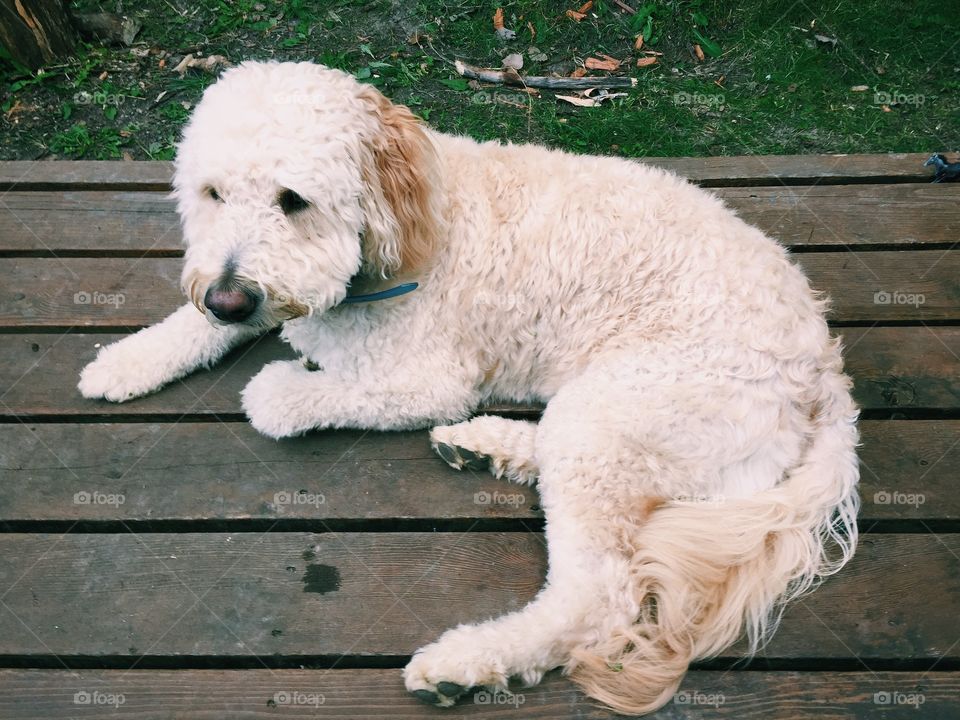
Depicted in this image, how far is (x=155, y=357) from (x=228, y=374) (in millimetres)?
255

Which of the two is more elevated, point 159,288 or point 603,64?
point 603,64

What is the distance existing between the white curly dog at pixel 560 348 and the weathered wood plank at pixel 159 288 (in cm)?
48

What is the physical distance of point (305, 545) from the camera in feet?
7.77

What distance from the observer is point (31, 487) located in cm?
249

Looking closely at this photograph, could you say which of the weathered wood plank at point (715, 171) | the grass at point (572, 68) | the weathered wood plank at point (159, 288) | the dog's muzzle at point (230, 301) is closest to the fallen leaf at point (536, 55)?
the grass at point (572, 68)

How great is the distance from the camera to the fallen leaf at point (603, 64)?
4.76 meters

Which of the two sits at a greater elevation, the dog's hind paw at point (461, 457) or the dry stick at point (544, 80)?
the dry stick at point (544, 80)

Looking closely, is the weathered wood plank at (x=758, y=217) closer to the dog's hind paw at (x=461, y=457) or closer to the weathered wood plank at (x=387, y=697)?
the dog's hind paw at (x=461, y=457)

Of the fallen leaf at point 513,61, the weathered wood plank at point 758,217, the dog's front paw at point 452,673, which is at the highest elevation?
the fallen leaf at point 513,61

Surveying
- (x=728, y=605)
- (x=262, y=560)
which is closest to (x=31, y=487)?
(x=262, y=560)

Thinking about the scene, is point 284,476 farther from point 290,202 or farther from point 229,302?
point 290,202

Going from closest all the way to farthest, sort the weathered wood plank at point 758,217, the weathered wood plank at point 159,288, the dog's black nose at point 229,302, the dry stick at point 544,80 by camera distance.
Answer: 1. the dog's black nose at point 229,302
2. the weathered wood plank at point 159,288
3. the weathered wood plank at point 758,217
4. the dry stick at point 544,80

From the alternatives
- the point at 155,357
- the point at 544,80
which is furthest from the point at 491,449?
the point at 544,80

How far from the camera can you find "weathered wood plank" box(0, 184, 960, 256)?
3211mm
